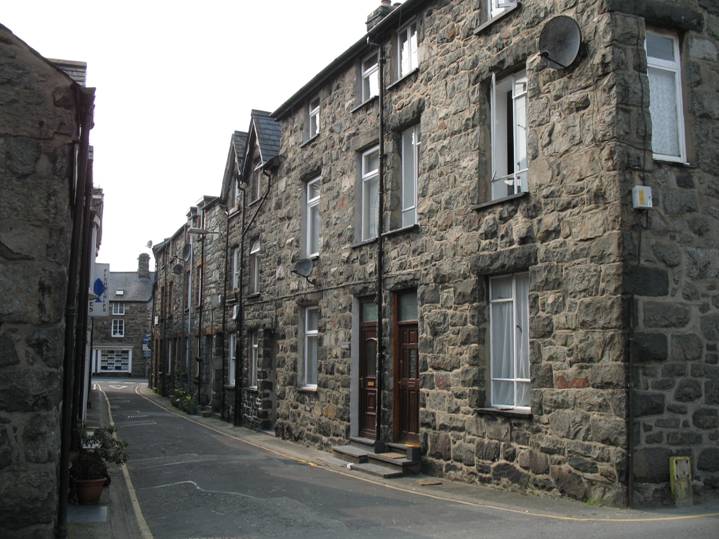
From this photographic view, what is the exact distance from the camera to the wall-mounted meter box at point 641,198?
882 centimetres

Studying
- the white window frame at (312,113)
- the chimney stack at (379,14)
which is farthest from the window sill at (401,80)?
the white window frame at (312,113)

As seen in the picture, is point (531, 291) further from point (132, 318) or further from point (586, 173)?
point (132, 318)

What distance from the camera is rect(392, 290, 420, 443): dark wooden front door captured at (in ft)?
42.2

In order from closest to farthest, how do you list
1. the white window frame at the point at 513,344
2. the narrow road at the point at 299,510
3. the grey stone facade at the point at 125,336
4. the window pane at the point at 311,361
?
the narrow road at the point at 299,510
the white window frame at the point at 513,344
the window pane at the point at 311,361
the grey stone facade at the point at 125,336

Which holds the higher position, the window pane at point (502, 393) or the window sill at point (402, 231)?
the window sill at point (402, 231)

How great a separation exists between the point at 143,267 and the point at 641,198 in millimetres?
56196

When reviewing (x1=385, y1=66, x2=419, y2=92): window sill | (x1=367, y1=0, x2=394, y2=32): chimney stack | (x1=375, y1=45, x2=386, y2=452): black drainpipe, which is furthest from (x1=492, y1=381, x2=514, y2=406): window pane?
(x1=367, y1=0, x2=394, y2=32): chimney stack

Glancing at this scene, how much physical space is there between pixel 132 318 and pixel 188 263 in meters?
31.4

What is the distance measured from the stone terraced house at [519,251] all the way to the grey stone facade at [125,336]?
45.4m

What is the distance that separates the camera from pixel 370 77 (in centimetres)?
1519

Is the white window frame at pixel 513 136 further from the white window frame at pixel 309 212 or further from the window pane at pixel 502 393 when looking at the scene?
the white window frame at pixel 309 212

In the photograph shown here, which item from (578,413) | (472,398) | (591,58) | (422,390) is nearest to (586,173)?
(591,58)

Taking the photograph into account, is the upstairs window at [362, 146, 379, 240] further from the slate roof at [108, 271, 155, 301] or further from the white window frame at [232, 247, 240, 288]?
the slate roof at [108, 271, 155, 301]

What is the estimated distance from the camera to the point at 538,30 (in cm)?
1026
